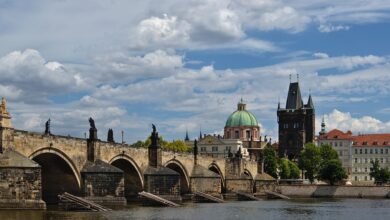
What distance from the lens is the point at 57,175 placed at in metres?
49.8

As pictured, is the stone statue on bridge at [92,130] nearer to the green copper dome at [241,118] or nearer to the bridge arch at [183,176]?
the bridge arch at [183,176]

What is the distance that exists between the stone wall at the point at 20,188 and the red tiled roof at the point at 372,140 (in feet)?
397

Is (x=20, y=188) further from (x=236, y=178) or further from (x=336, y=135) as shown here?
(x=336, y=135)

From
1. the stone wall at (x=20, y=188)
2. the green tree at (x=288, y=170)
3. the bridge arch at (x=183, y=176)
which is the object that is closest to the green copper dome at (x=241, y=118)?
the green tree at (x=288, y=170)

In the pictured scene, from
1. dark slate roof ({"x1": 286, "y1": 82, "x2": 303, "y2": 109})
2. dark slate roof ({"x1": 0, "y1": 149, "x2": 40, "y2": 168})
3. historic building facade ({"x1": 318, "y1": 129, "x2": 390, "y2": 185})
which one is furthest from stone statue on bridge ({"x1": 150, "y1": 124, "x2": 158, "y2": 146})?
dark slate roof ({"x1": 286, "y1": 82, "x2": 303, "y2": 109})

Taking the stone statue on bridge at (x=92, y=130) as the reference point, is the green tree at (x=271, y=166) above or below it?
below

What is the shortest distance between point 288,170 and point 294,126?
36.4m

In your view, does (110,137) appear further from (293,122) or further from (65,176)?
(293,122)

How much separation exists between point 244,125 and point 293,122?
1217 cm

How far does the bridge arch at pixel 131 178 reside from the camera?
2339 inches

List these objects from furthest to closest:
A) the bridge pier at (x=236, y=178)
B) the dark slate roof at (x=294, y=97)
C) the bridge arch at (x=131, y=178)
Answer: the dark slate roof at (x=294, y=97) < the bridge pier at (x=236, y=178) < the bridge arch at (x=131, y=178)

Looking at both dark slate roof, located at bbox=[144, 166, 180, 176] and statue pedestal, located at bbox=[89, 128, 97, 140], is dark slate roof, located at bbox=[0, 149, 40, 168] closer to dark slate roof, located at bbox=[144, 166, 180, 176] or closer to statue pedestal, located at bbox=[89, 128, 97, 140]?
statue pedestal, located at bbox=[89, 128, 97, 140]

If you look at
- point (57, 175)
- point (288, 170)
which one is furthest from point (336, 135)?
point (57, 175)

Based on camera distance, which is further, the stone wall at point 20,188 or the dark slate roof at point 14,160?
the dark slate roof at point 14,160
